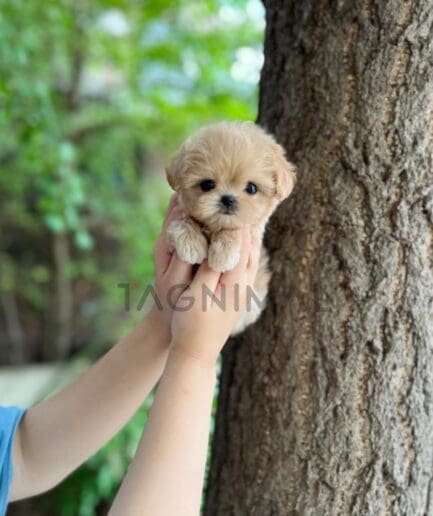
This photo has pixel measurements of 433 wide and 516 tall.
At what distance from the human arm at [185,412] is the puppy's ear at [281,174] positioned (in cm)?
11

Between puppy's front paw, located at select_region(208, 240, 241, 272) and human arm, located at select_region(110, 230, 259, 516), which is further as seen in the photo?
puppy's front paw, located at select_region(208, 240, 241, 272)

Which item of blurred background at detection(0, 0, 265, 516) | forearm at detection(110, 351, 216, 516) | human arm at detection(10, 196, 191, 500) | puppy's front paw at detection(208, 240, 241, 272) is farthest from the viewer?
blurred background at detection(0, 0, 265, 516)

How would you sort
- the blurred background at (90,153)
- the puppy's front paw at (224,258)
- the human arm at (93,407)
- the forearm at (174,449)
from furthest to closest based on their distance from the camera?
1. the blurred background at (90,153)
2. the human arm at (93,407)
3. the puppy's front paw at (224,258)
4. the forearm at (174,449)

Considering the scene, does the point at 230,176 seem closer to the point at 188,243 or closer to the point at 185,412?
the point at 188,243

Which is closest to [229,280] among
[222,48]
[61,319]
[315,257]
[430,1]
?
[315,257]

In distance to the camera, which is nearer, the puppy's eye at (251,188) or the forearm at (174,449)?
the forearm at (174,449)

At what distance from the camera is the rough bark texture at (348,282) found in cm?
123

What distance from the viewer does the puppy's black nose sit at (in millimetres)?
1148

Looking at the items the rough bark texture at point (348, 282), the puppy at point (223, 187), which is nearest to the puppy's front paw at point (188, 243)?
the puppy at point (223, 187)

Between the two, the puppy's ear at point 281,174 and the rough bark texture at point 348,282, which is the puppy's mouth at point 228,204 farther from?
the rough bark texture at point 348,282

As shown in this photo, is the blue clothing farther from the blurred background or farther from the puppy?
the blurred background

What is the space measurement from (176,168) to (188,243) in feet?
0.48

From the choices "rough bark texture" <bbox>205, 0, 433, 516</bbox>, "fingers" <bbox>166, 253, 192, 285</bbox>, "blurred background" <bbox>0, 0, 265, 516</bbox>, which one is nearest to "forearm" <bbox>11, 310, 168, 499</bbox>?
"fingers" <bbox>166, 253, 192, 285</bbox>

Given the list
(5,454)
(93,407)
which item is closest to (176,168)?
(93,407)
